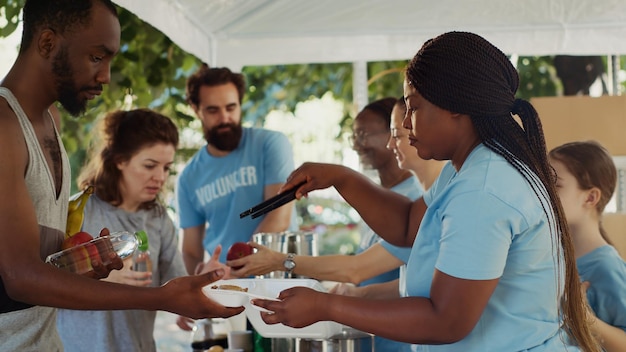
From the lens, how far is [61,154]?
2.02 meters

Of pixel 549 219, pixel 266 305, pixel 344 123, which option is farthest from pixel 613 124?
pixel 344 123

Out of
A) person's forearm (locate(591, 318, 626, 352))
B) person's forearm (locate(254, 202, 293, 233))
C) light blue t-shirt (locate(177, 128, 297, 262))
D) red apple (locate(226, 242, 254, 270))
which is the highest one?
light blue t-shirt (locate(177, 128, 297, 262))

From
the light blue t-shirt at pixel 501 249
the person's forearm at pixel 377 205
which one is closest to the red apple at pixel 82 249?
the person's forearm at pixel 377 205

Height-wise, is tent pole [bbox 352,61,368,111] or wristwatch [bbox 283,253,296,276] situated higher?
tent pole [bbox 352,61,368,111]

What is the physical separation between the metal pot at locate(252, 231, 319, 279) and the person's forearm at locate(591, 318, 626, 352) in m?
0.99

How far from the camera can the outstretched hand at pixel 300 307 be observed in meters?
1.73

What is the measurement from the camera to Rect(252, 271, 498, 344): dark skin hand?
161 cm

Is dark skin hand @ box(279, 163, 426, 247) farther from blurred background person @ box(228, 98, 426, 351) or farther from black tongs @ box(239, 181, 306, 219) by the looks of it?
blurred background person @ box(228, 98, 426, 351)

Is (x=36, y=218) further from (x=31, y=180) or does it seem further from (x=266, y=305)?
(x=266, y=305)

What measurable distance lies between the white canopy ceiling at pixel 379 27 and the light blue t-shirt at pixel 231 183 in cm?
51

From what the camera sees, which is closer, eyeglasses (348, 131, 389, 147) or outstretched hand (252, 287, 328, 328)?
outstretched hand (252, 287, 328, 328)

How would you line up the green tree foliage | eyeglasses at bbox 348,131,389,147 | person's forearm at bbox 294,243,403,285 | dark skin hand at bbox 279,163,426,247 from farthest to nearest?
1. the green tree foliage
2. eyeglasses at bbox 348,131,389,147
3. person's forearm at bbox 294,243,403,285
4. dark skin hand at bbox 279,163,426,247

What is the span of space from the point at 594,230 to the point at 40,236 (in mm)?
1757

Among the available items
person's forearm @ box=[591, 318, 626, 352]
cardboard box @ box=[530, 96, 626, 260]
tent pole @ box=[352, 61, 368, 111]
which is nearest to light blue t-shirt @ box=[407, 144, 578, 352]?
person's forearm @ box=[591, 318, 626, 352]
